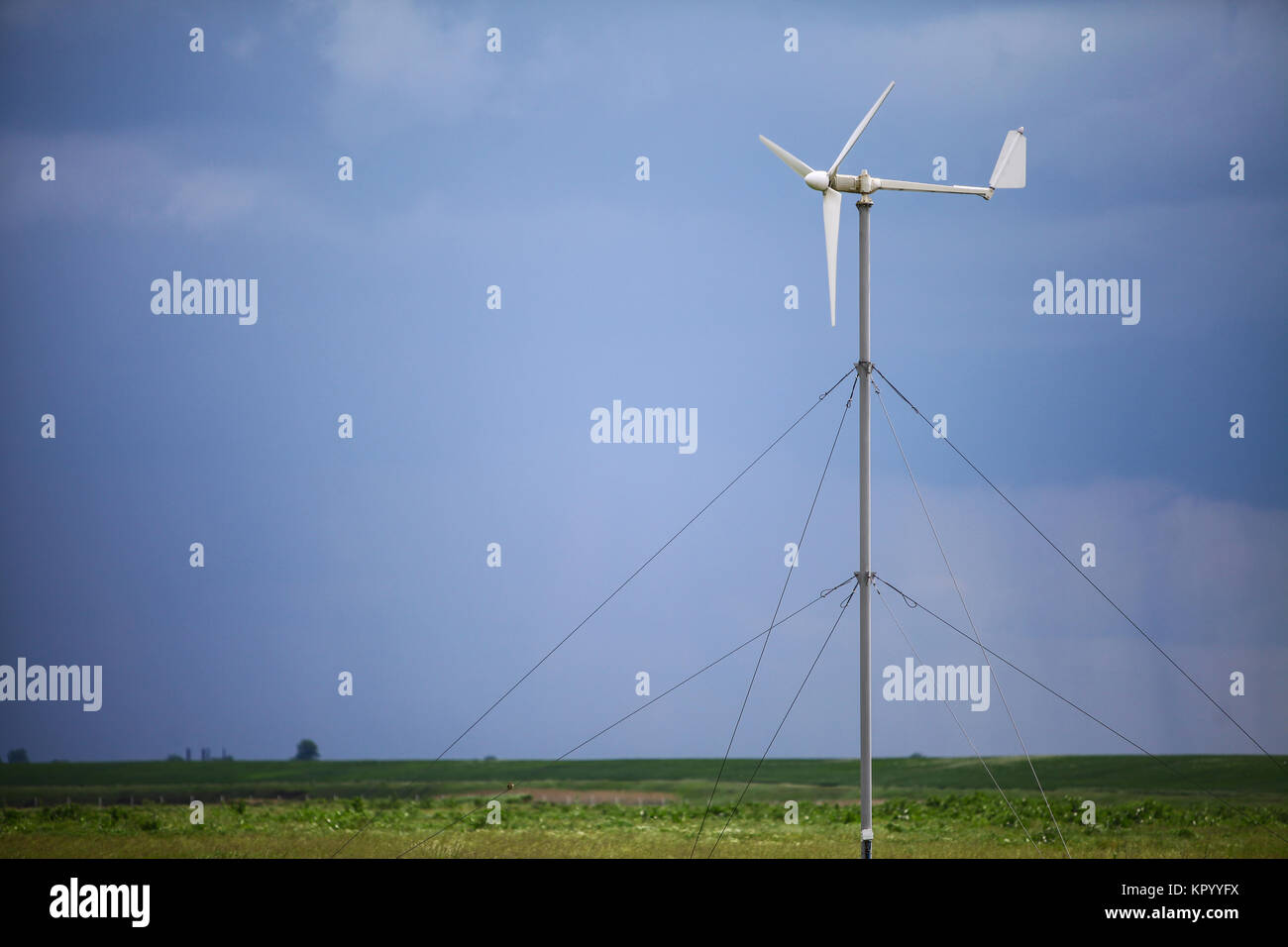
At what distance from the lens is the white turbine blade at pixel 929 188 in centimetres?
2183

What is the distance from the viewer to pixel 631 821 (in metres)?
29.5

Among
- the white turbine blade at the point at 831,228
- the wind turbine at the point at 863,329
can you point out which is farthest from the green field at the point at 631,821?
the white turbine blade at the point at 831,228

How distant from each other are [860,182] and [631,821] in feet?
51.5

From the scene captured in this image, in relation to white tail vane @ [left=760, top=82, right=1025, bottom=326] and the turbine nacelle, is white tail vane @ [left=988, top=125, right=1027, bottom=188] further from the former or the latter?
the turbine nacelle

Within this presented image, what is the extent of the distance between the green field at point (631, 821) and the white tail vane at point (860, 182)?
11951mm

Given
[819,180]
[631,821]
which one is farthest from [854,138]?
[631,821]

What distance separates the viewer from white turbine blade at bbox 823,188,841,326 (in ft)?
73.1

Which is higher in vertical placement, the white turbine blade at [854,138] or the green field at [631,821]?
the white turbine blade at [854,138]

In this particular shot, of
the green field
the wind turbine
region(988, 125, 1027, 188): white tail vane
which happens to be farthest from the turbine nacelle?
the green field

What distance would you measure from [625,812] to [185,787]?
57.1 ft

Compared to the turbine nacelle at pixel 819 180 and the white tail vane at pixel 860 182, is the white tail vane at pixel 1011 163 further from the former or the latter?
the turbine nacelle at pixel 819 180
